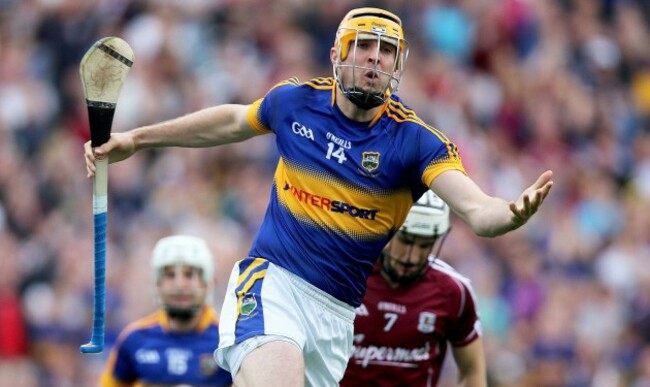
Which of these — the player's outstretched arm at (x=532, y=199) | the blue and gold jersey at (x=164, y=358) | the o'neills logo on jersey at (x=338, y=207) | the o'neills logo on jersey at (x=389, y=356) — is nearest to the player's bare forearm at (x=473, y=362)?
the o'neills logo on jersey at (x=389, y=356)

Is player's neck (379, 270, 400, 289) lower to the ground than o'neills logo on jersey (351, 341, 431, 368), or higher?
higher

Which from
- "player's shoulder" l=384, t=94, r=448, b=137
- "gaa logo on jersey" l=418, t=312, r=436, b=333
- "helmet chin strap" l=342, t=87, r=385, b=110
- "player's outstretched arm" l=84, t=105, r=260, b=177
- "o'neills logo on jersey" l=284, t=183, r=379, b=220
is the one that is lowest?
"gaa logo on jersey" l=418, t=312, r=436, b=333

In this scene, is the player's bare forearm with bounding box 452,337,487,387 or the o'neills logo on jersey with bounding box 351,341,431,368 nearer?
the o'neills logo on jersey with bounding box 351,341,431,368

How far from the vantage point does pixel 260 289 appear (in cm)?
757

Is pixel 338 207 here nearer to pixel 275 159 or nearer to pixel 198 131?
pixel 198 131

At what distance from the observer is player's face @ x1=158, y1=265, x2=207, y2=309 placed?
1004 centimetres

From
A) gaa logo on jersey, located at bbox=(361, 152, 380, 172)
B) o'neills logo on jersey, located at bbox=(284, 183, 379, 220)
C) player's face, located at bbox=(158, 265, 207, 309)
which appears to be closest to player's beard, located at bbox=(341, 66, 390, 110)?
gaa logo on jersey, located at bbox=(361, 152, 380, 172)

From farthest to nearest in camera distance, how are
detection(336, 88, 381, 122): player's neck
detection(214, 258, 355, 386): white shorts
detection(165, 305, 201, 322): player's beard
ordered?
detection(165, 305, 201, 322): player's beard, detection(336, 88, 381, 122): player's neck, detection(214, 258, 355, 386): white shorts

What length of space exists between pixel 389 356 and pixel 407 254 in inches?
22.3

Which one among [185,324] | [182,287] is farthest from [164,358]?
[182,287]

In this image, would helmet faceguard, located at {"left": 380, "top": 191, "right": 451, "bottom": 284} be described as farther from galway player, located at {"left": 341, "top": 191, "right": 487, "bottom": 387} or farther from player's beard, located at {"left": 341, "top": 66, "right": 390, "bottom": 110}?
player's beard, located at {"left": 341, "top": 66, "right": 390, "bottom": 110}

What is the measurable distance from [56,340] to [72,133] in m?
2.57

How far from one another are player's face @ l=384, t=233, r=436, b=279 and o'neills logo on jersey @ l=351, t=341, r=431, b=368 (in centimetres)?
40

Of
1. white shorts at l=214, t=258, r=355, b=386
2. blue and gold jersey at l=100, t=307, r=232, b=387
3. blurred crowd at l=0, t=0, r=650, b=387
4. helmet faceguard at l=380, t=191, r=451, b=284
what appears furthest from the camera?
blurred crowd at l=0, t=0, r=650, b=387
